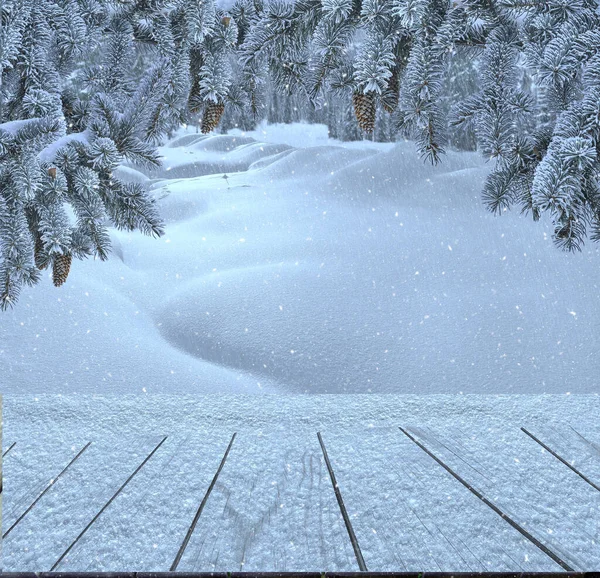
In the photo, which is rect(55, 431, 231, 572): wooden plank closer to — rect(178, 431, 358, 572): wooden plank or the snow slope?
rect(178, 431, 358, 572): wooden plank

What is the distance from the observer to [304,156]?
887 cm

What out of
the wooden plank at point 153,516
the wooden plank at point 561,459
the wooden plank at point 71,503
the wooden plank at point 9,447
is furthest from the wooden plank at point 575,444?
the wooden plank at point 9,447

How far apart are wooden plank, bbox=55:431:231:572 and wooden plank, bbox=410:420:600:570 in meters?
0.88

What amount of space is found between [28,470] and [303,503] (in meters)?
1.01

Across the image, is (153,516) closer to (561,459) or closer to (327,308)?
(561,459)

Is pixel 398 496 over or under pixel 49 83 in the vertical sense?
under

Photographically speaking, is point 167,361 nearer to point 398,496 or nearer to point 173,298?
point 173,298

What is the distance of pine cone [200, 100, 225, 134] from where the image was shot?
193 cm

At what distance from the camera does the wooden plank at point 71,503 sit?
1.54m

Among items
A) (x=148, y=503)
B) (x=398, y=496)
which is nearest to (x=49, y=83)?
(x=148, y=503)

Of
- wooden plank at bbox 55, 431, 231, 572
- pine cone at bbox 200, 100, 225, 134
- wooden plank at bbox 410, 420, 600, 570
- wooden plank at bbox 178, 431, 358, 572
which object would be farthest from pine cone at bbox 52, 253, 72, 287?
wooden plank at bbox 410, 420, 600, 570

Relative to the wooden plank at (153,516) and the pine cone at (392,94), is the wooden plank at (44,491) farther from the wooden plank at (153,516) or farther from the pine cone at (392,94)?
the pine cone at (392,94)

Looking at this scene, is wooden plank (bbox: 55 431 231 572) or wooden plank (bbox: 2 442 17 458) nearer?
wooden plank (bbox: 55 431 231 572)

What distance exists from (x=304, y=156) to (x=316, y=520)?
7.60m
